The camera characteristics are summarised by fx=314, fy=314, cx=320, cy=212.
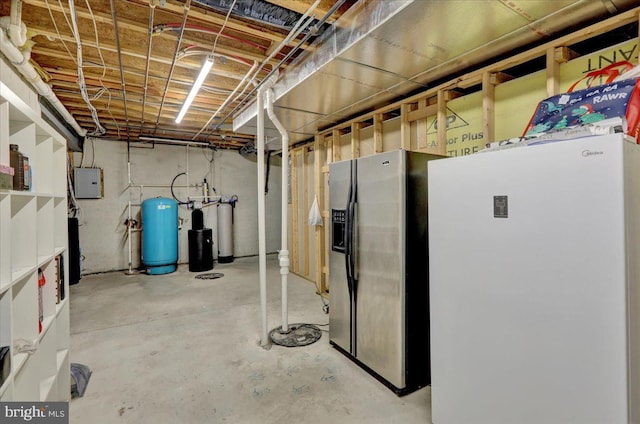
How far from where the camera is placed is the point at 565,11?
177 cm

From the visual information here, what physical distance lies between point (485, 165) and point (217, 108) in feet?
13.1

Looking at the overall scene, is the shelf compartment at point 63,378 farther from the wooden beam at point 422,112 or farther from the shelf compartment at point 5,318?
the wooden beam at point 422,112

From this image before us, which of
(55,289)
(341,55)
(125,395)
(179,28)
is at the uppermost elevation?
(179,28)

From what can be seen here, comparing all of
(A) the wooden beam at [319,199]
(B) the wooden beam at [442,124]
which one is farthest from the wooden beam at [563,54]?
(A) the wooden beam at [319,199]

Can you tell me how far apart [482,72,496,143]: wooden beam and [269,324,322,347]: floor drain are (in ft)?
7.73

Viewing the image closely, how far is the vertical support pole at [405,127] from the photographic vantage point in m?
3.14

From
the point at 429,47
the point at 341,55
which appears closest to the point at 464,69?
the point at 429,47

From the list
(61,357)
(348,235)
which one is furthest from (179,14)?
(61,357)

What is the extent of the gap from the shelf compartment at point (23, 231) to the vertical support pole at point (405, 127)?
9.36 feet

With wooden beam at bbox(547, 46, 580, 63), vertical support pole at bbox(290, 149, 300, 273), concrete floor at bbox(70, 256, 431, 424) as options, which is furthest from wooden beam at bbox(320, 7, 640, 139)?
vertical support pole at bbox(290, 149, 300, 273)

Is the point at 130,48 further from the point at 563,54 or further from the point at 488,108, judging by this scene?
the point at 563,54

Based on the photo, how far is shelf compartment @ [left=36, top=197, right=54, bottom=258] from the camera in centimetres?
183

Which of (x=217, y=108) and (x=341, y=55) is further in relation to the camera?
(x=217, y=108)

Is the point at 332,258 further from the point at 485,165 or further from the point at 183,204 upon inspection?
the point at 183,204
